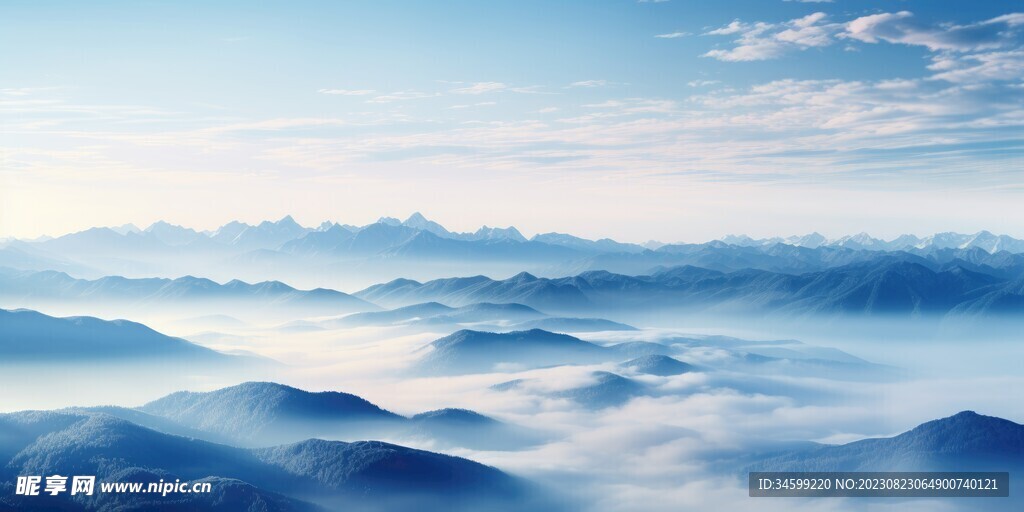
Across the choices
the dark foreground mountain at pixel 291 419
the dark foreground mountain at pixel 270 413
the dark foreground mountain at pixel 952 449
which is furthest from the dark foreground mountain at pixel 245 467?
the dark foreground mountain at pixel 952 449

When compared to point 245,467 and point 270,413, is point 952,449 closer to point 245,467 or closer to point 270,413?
point 245,467

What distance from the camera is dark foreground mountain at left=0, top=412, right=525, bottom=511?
375ft

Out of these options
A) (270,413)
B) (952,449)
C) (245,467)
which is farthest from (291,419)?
(952,449)

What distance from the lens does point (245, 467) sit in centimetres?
13238

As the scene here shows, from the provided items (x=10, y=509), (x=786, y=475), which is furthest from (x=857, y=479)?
(x=10, y=509)

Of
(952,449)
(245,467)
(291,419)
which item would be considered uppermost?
(291,419)

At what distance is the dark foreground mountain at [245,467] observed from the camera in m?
114

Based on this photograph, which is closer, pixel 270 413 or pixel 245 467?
pixel 245 467

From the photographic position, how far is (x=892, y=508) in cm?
14050

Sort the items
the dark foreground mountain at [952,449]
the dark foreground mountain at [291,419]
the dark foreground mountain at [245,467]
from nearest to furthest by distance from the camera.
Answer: the dark foreground mountain at [245,467]
the dark foreground mountain at [952,449]
the dark foreground mountain at [291,419]

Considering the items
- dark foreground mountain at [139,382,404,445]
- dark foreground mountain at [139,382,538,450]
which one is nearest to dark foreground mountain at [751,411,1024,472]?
dark foreground mountain at [139,382,538,450]

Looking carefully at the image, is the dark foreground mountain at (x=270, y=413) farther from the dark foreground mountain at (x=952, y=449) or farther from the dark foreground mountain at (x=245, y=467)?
the dark foreground mountain at (x=952, y=449)

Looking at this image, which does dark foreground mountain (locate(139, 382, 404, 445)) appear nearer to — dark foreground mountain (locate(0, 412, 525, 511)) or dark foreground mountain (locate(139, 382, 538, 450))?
dark foreground mountain (locate(139, 382, 538, 450))

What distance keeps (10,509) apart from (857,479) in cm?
13759
